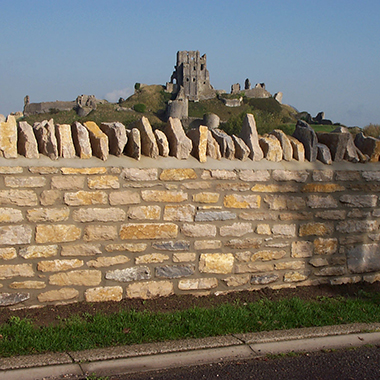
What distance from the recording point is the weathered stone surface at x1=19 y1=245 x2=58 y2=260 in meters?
4.44

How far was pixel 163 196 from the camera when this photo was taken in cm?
481

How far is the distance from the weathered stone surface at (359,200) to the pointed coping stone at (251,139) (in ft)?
3.65

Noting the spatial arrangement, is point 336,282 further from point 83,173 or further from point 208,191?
point 83,173

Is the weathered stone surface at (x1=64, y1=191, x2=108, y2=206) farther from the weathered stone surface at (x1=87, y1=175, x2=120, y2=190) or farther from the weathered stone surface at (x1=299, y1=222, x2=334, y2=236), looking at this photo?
the weathered stone surface at (x1=299, y1=222, x2=334, y2=236)

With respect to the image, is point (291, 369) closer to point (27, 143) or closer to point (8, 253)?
point (8, 253)

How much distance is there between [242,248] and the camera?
5160 millimetres

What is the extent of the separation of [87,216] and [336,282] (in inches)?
118

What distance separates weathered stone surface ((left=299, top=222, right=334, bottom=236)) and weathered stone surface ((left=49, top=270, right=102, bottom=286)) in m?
2.27

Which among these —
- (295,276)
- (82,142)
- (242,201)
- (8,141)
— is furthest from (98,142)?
(295,276)

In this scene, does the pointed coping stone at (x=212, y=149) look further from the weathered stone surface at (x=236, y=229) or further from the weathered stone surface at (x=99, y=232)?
the weathered stone surface at (x=99, y=232)

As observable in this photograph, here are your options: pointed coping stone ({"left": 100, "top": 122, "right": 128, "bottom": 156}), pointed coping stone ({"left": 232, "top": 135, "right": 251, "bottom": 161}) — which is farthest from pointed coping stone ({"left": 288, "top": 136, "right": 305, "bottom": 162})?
pointed coping stone ({"left": 100, "top": 122, "right": 128, "bottom": 156})

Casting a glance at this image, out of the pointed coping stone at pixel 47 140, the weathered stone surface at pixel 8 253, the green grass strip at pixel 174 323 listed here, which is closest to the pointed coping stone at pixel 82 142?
the pointed coping stone at pixel 47 140

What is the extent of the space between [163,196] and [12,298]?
1.68 m

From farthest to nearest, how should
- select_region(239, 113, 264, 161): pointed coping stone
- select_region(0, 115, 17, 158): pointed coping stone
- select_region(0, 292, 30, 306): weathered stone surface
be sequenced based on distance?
select_region(239, 113, 264, 161): pointed coping stone, select_region(0, 292, 30, 306): weathered stone surface, select_region(0, 115, 17, 158): pointed coping stone
